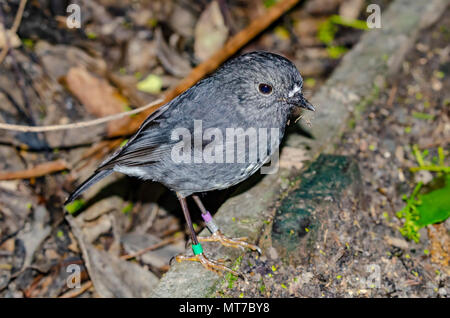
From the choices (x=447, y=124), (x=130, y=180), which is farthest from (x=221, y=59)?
(x=447, y=124)

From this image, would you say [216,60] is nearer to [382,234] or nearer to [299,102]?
[299,102]

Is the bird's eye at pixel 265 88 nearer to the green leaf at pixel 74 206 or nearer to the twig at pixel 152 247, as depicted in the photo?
the twig at pixel 152 247

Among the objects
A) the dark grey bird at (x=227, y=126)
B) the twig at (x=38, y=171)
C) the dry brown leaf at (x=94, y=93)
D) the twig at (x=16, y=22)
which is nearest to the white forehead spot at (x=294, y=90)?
the dark grey bird at (x=227, y=126)

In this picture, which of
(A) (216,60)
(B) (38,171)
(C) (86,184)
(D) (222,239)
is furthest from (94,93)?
(D) (222,239)

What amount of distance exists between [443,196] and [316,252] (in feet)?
3.61

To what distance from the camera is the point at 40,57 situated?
17.3 ft

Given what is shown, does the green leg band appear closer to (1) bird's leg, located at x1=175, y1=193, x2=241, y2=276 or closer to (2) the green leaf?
(1) bird's leg, located at x1=175, y1=193, x2=241, y2=276

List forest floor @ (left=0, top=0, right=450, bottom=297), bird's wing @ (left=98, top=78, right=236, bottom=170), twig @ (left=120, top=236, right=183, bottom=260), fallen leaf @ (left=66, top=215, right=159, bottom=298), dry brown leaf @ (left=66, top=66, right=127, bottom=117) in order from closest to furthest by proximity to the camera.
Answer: bird's wing @ (left=98, top=78, right=236, bottom=170) → forest floor @ (left=0, top=0, right=450, bottom=297) → fallen leaf @ (left=66, top=215, right=159, bottom=298) → twig @ (left=120, top=236, right=183, bottom=260) → dry brown leaf @ (left=66, top=66, right=127, bottom=117)

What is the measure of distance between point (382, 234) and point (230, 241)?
3.94 ft

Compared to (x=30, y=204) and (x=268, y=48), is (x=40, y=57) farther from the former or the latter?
(x=268, y=48)

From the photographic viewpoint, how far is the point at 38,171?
14.7ft

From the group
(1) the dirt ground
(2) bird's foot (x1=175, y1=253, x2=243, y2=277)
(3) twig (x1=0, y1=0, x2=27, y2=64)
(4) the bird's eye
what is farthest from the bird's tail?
(3) twig (x1=0, y1=0, x2=27, y2=64)

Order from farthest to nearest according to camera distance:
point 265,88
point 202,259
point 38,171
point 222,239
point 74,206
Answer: point 38,171
point 74,206
point 222,239
point 202,259
point 265,88

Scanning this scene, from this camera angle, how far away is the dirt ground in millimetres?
3371
